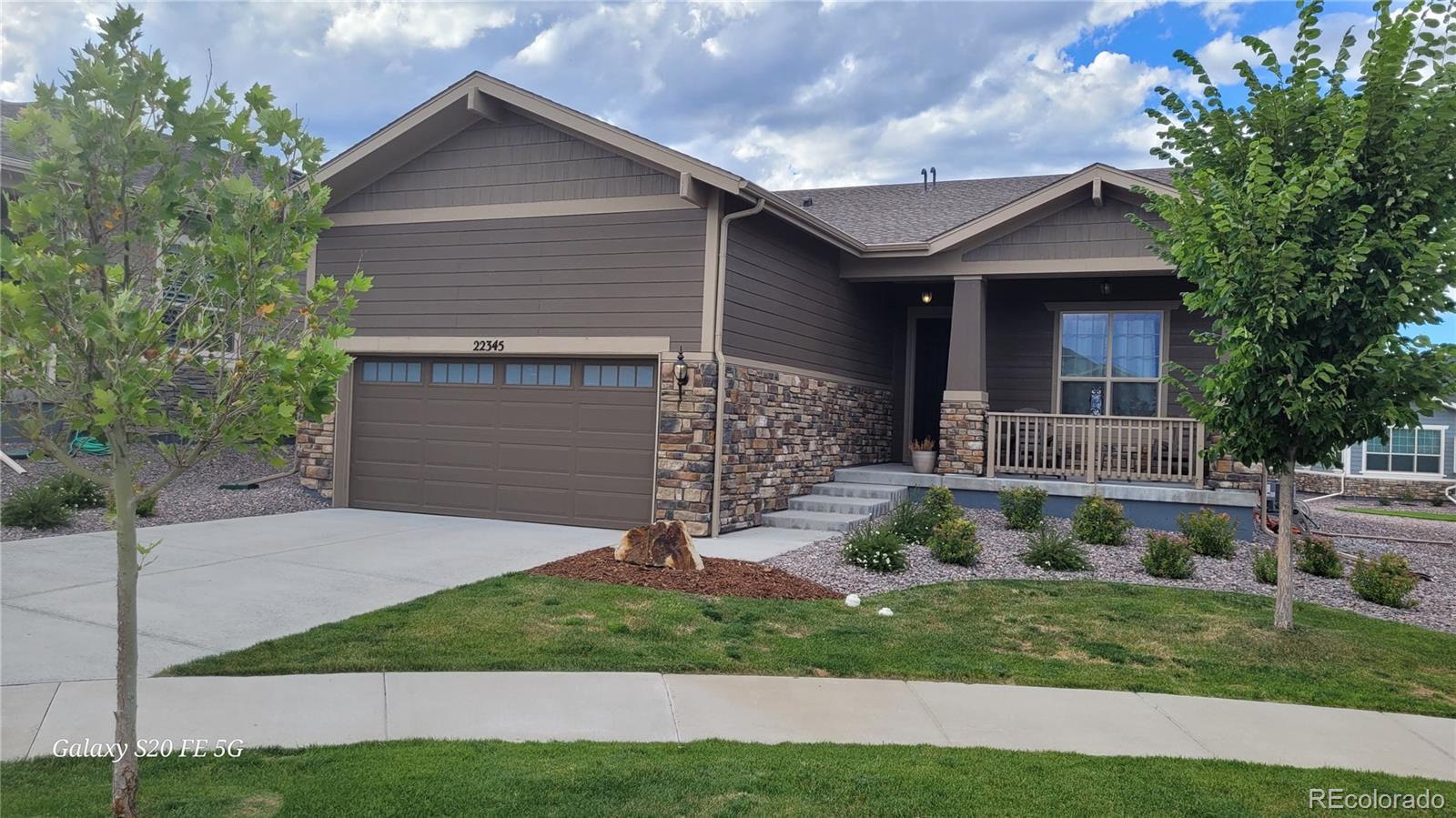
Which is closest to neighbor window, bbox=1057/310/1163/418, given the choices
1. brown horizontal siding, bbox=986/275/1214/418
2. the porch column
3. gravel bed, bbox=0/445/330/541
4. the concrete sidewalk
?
brown horizontal siding, bbox=986/275/1214/418

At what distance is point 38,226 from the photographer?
2.98 meters

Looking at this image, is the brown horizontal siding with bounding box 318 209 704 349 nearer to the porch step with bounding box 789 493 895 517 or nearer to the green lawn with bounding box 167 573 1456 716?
the porch step with bounding box 789 493 895 517

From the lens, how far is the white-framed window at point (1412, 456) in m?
23.5

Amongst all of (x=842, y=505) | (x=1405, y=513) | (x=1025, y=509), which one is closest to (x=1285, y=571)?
(x=1025, y=509)

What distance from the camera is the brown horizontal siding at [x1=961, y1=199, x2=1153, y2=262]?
1180 centimetres

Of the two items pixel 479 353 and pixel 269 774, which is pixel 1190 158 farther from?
pixel 479 353

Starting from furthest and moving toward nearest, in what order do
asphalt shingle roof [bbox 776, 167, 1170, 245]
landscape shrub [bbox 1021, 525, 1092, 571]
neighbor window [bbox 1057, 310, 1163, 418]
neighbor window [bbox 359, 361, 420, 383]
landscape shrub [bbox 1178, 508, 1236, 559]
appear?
asphalt shingle roof [bbox 776, 167, 1170, 245] < neighbor window [bbox 1057, 310, 1163, 418] < neighbor window [bbox 359, 361, 420, 383] < landscape shrub [bbox 1178, 508, 1236, 559] < landscape shrub [bbox 1021, 525, 1092, 571]

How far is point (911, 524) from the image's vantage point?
10.2m

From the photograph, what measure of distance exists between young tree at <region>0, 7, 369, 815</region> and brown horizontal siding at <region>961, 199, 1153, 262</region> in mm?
10373

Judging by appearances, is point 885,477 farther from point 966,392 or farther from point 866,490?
point 966,392

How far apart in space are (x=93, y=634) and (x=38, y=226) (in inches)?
150

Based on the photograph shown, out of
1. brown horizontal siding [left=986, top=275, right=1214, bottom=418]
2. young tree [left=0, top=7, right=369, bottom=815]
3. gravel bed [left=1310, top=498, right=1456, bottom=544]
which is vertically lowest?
gravel bed [left=1310, top=498, right=1456, bottom=544]

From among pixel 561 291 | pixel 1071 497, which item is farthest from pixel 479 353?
pixel 1071 497

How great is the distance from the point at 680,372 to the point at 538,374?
223 cm
